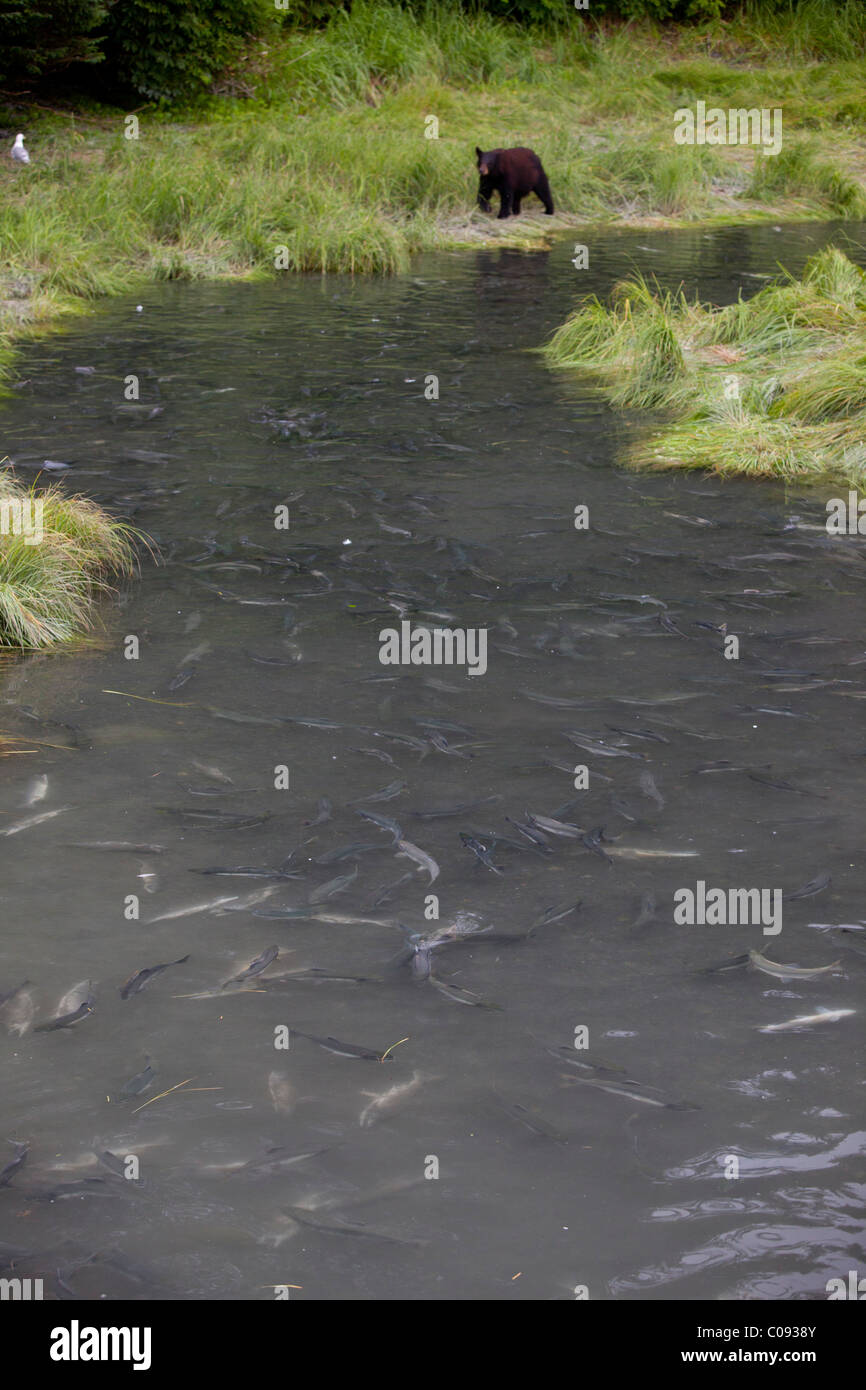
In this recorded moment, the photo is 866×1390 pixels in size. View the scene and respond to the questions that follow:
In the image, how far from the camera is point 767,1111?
3.67 meters

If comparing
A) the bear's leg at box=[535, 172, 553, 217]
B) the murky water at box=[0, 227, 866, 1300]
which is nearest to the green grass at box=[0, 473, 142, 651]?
the murky water at box=[0, 227, 866, 1300]

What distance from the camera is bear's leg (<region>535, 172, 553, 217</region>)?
20.1 meters

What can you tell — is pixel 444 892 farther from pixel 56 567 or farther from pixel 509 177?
pixel 509 177

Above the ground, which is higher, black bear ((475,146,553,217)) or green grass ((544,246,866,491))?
black bear ((475,146,553,217))

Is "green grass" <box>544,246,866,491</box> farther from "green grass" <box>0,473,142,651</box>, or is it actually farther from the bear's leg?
the bear's leg

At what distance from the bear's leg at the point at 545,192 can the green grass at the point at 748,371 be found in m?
6.57

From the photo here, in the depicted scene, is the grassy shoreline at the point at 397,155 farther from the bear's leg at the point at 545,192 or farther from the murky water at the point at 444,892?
the murky water at the point at 444,892

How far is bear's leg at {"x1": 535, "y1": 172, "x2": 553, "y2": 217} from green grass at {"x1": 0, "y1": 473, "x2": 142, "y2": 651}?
45.6 feet

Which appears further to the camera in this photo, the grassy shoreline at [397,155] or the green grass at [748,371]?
the grassy shoreline at [397,155]

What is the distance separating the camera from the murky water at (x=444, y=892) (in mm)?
3320

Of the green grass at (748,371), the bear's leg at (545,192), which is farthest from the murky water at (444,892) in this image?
the bear's leg at (545,192)

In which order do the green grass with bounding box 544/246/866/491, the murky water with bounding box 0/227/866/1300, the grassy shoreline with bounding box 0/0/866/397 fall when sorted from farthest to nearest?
the grassy shoreline with bounding box 0/0/866/397
the green grass with bounding box 544/246/866/491
the murky water with bounding box 0/227/866/1300
